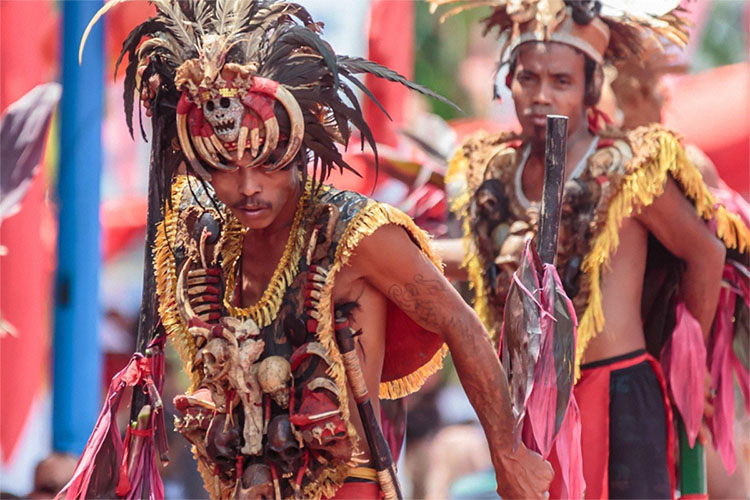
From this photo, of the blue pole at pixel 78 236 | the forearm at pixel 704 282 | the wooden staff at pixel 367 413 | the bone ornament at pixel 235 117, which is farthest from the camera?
the blue pole at pixel 78 236

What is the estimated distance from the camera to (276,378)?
3326 millimetres

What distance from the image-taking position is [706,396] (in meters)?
5.15

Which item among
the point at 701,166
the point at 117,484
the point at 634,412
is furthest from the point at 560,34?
the point at 117,484

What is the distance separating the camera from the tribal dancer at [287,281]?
10.8 ft

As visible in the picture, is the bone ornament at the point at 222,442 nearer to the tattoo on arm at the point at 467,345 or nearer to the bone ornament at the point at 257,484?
the bone ornament at the point at 257,484

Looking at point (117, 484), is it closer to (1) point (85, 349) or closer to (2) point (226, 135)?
(2) point (226, 135)

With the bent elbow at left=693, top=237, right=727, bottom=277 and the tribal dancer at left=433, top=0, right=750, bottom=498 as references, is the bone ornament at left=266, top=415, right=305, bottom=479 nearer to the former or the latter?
the tribal dancer at left=433, top=0, right=750, bottom=498

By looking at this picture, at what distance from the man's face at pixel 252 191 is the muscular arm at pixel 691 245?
1.78m

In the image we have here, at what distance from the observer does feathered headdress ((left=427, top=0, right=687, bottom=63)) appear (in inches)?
189

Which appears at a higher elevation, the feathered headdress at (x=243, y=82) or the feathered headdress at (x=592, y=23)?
the feathered headdress at (x=592, y=23)

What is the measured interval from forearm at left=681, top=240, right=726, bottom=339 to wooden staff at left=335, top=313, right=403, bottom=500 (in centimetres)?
186

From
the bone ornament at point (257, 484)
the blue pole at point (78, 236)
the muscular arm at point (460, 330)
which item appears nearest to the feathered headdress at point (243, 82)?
the muscular arm at point (460, 330)

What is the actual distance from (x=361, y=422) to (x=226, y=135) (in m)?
0.80

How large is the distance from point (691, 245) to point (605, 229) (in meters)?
0.37
